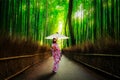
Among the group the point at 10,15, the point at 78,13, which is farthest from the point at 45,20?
the point at 10,15

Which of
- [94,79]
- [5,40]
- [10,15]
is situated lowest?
[94,79]

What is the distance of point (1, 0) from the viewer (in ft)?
32.5

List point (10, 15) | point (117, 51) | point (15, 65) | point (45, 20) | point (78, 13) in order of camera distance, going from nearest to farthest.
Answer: point (117, 51) → point (15, 65) → point (10, 15) → point (78, 13) → point (45, 20)

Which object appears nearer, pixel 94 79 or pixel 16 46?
pixel 94 79

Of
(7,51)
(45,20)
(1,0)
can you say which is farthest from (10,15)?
(45,20)

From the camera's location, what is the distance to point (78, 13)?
88.6ft

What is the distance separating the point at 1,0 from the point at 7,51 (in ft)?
8.78

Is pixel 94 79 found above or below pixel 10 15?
below

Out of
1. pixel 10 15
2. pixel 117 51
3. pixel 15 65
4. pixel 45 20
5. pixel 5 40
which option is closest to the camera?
pixel 5 40

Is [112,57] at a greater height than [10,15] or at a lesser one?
lesser

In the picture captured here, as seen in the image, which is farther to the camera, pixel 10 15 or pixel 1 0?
pixel 10 15

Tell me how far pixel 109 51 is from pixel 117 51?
995mm

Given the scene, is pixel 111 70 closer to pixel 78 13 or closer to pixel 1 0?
pixel 1 0

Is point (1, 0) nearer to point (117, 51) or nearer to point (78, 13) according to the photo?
point (117, 51)
